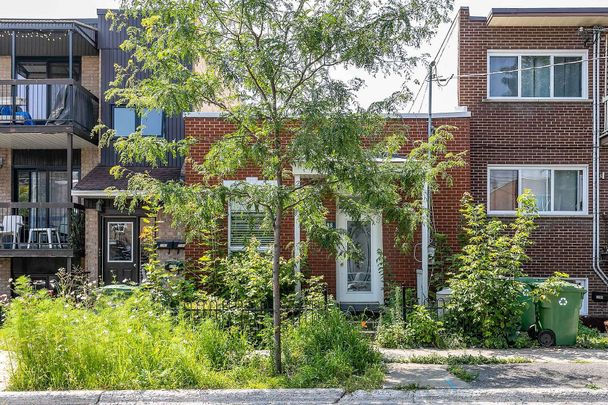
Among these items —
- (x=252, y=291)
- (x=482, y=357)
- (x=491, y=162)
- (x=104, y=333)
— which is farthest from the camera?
(x=491, y=162)

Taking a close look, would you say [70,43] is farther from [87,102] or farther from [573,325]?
[573,325]

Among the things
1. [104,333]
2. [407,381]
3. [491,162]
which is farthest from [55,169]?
[407,381]

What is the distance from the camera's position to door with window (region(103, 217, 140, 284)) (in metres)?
15.9

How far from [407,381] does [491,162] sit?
25.1 feet

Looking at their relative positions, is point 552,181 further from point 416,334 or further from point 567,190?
point 416,334

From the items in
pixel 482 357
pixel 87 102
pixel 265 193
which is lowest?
pixel 482 357

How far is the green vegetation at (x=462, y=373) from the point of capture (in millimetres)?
7812

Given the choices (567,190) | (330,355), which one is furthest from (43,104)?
(567,190)

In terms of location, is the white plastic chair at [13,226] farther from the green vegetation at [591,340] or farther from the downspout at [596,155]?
the downspout at [596,155]

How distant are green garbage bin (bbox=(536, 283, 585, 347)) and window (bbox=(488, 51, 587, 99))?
18.8 ft

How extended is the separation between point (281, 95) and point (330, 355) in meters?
3.41

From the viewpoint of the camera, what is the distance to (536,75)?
14289 millimetres

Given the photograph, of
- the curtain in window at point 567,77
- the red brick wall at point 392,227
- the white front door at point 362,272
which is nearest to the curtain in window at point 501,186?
the red brick wall at point 392,227

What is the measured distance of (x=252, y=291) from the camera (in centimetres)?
970
